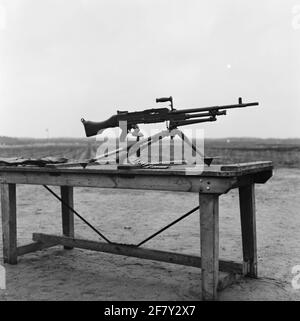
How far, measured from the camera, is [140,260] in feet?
19.5

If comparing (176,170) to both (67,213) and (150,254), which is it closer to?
(150,254)

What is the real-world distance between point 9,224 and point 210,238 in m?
3.11

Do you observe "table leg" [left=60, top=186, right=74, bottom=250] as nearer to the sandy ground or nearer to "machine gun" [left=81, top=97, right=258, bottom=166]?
the sandy ground

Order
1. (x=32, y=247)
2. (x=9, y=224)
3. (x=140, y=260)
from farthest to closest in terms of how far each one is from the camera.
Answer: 1. (x=32, y=247)
2. (x=140, y=260)
3. (x=9, y=224)

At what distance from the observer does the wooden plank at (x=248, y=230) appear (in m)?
4.98

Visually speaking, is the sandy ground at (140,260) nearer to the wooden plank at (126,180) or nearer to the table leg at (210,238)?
the table leg at (210,238)

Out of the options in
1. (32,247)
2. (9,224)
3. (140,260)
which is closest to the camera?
(9,224)

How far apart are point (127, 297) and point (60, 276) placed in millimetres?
1181

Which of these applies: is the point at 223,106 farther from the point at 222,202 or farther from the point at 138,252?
the point at 222,202

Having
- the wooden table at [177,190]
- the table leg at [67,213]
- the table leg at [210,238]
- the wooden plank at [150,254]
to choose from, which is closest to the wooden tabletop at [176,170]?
the wooden table at [177,190]

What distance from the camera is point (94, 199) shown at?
11.3 m

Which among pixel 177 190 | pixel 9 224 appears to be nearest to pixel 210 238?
pixel 177 190

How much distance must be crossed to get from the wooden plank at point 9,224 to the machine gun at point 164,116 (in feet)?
5.37
